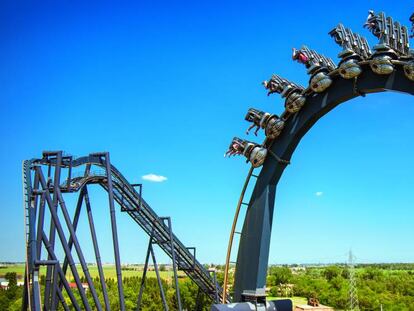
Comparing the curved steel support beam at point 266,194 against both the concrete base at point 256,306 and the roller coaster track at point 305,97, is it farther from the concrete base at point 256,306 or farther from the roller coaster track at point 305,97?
the concrete base at point 256,306

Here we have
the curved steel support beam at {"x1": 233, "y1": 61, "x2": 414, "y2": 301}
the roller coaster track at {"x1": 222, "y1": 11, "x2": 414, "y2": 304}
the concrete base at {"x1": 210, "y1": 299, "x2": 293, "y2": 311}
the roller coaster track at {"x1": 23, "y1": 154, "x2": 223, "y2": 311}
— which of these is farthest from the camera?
the roller coaster track at {"x1": 23, "y1": 154, "x2": 223, "y2": 311}

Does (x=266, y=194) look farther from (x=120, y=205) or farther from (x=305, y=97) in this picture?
(x=120, y=205)

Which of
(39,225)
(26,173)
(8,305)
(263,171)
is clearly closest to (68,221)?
(39,225)

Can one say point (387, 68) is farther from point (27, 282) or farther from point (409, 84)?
point (27, 282)

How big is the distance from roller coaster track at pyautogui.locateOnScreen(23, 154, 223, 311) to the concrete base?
6.76 meters

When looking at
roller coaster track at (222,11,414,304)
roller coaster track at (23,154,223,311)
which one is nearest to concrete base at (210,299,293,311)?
roller coaster track at (222,11,414,304)

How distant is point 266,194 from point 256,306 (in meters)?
2.22

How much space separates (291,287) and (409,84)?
7480 centimetres

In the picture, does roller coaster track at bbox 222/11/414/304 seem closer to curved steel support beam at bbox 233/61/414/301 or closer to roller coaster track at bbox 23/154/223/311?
curved steel support beam at bbox 233/61/414/301

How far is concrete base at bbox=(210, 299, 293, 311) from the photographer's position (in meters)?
8.16

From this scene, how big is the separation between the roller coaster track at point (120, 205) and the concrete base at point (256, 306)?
266 inches

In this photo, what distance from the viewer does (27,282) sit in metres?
14.9

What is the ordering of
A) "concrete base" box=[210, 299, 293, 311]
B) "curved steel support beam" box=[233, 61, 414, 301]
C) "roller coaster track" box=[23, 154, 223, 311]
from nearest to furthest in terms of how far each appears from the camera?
"concrete base" box=[210, 299, 293, 311]
"curved steel support beam" box=[233, 61, 414, 301]
"roller coaster track" box=[23, 154, 223, 311]

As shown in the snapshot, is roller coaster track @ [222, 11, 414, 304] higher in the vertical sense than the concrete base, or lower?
higher
